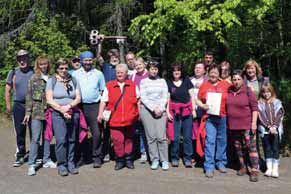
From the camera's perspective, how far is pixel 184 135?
906 centimetres

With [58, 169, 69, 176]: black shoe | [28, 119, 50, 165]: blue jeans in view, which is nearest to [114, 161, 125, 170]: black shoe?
[58, 169, 69, 176]: black shoe

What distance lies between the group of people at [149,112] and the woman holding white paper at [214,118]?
2cm

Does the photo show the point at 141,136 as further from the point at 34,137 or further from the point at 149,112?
the point at 34,137

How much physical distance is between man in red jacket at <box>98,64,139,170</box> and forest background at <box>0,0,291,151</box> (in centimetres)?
221

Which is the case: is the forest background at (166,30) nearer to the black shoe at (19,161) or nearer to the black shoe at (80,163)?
the black shoe at (80,163)

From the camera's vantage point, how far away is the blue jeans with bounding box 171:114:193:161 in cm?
902

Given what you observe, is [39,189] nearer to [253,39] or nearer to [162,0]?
[162,0]

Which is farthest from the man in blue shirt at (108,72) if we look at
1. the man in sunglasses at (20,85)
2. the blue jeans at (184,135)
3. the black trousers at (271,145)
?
the black trousers at (271,145)

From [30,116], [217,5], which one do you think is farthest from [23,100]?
[217,5]

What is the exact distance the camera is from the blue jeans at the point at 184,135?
9.02 metres

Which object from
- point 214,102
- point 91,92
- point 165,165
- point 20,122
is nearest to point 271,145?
point 214,102

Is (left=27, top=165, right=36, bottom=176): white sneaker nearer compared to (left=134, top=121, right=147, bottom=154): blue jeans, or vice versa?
(left=27, top=165, right=36, bottom=176): white sneaker

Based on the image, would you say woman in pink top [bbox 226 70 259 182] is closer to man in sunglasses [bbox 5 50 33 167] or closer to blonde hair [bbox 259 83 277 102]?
blonde hair [bbox 259 83 277 102]

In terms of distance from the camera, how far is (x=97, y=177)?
8422 millimetres
